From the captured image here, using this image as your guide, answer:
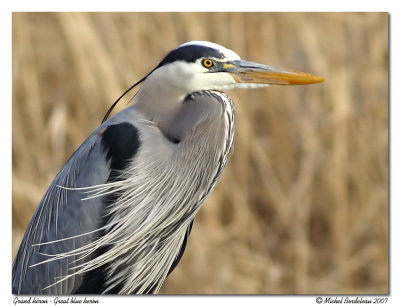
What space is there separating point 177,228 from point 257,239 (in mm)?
1026

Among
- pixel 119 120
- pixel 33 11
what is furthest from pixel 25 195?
pixel 119 120

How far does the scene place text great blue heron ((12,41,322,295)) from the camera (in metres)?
1.59

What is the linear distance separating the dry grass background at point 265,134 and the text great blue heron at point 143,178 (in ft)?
1.95

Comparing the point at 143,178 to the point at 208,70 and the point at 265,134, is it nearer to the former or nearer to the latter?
the point at 208,70

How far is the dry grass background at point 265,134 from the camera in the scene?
7.75 feet

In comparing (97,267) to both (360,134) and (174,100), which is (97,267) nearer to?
(174,100)

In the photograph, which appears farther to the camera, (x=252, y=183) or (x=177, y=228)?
(x=252, y=183)

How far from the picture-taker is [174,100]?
5.26ft

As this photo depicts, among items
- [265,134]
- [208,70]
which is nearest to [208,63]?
[208,70]

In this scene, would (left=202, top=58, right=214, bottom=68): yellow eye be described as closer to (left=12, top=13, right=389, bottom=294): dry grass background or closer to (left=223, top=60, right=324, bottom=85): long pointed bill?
(left=223, top=60, right=324, bottom=85): long pointed bill

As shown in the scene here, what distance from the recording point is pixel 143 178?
1666mm

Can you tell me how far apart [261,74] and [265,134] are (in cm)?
114

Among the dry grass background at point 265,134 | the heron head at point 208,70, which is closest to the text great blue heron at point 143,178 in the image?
the heron head at point 208,70

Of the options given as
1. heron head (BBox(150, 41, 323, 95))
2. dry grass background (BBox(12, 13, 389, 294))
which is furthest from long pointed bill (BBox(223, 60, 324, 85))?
dry grass background (BBox(12, 13, 389, 294))
